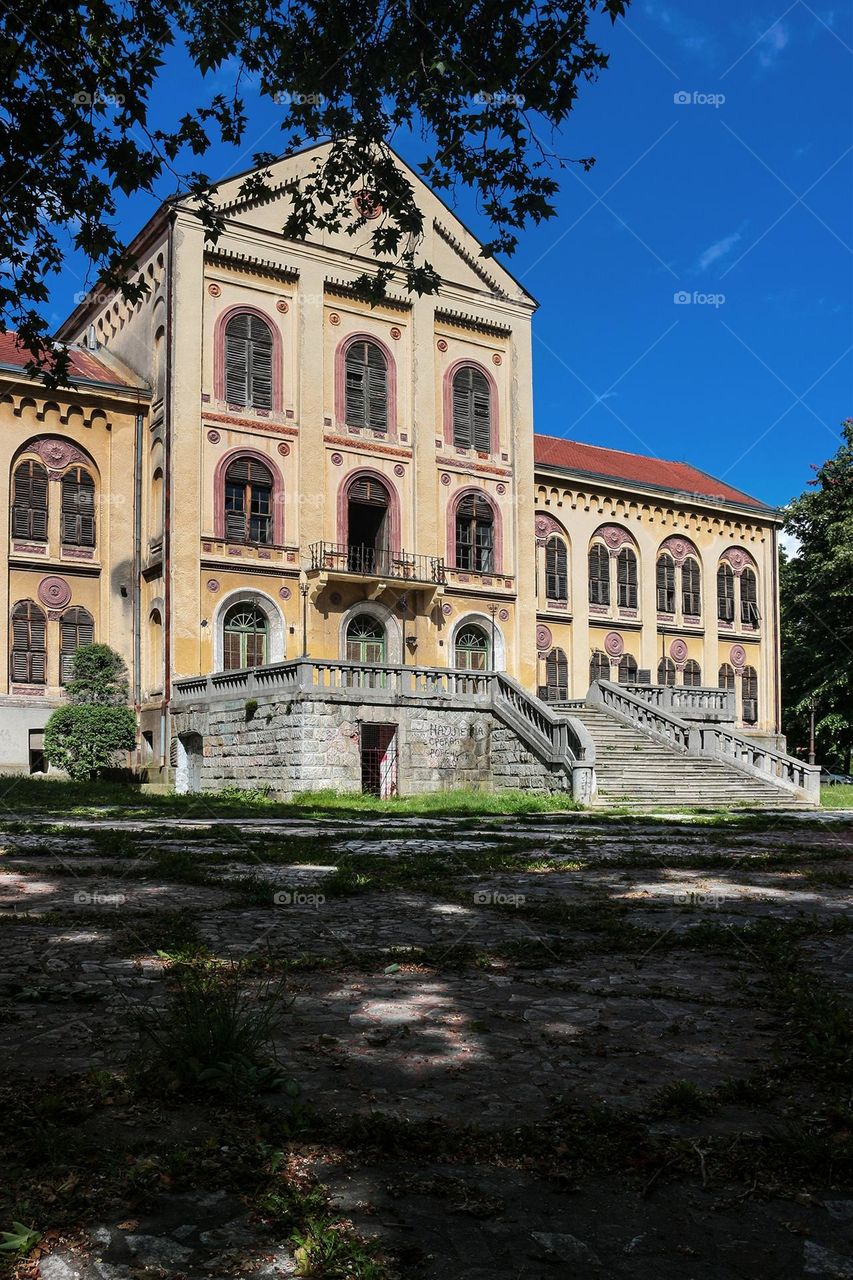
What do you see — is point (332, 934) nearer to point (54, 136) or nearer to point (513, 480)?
point (54, 136)

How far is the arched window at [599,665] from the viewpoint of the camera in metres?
41.9

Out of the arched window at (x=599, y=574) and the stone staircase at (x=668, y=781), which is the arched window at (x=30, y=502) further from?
the arched window at (x=599, y=574)

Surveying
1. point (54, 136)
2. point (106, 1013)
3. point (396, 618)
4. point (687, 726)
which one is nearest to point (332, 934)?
point (106, 1013)

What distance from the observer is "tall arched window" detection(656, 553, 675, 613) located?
44.6m

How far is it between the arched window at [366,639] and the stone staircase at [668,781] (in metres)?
7.97

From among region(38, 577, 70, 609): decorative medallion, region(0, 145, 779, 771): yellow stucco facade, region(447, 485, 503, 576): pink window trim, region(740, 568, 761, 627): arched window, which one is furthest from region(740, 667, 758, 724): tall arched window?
region(38, 577, 70, 609): decorative medallion

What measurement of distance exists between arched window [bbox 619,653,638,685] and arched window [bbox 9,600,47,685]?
23.2 m

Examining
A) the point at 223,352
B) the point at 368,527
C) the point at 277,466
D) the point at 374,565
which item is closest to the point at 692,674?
the point at 368,527

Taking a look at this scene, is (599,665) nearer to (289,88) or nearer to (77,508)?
(77,508)

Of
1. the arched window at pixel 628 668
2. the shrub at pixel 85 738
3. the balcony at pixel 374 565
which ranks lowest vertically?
the shrub at pixel 85 738

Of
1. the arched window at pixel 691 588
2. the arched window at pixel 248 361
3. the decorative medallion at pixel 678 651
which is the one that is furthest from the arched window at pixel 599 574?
the arched window at pixel 248 361

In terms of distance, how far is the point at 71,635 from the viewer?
101ft

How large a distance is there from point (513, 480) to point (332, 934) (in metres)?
32.6

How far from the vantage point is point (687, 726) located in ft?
94.2
